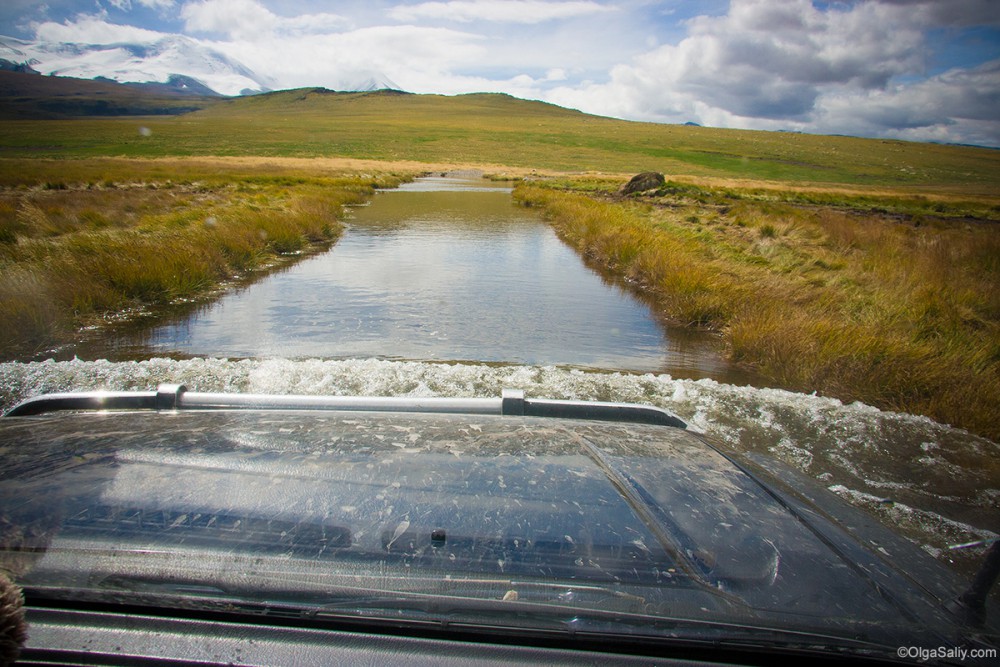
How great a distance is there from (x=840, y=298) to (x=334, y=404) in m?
9.34

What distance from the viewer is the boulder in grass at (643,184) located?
32969mm

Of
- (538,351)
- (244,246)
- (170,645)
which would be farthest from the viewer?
(244,246)

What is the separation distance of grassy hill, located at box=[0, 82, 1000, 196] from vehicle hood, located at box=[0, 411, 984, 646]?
2375 inches

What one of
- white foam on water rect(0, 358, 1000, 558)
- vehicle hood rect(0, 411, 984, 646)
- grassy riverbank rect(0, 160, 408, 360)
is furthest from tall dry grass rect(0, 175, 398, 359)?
vehicle hood rect(0, 411, 984, 646)

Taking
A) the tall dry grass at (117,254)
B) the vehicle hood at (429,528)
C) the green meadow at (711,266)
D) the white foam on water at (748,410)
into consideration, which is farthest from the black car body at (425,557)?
the tall dry grass at (117,254)

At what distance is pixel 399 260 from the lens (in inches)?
485

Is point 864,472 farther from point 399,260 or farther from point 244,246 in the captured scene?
point 244,246

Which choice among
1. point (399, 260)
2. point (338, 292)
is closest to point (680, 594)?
point (338, 292)

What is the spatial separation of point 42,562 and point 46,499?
0.64 feet

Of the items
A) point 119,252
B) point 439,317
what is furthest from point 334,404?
point 119,252

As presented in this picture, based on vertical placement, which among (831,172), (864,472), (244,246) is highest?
(831,172)

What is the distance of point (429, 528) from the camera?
48.8 inches

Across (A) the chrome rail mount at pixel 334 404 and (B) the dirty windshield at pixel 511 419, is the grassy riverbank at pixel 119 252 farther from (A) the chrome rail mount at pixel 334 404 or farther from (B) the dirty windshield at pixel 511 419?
(A) the chrome rail mount at pixel 334 404

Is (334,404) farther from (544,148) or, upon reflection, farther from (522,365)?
(544,148)
